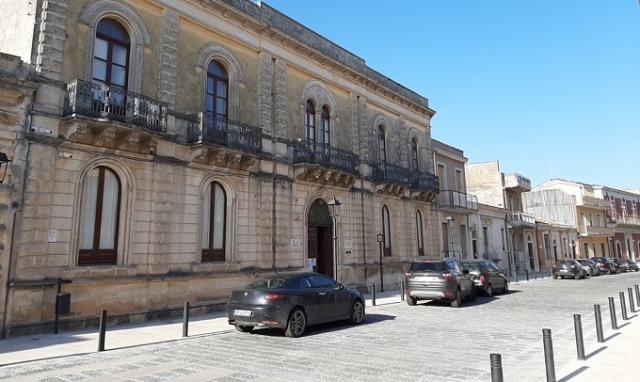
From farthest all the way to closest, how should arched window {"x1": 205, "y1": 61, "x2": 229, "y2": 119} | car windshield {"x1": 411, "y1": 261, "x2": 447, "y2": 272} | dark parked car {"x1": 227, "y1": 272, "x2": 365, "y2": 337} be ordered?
1. arched window {"x1": 205, "y1": 61, "x2": 229, "y2": 119}
2. car windshield {"x1": 411, "y1": 261, "x2": 447, "y2": 272}
3. dark parked car {"x1": 227, "y1": 272, "x2": 365, "y2": 337}

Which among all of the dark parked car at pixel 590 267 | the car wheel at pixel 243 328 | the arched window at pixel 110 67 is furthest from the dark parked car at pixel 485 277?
the dark parked car at pixel 590 267

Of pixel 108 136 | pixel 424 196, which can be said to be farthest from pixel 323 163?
pixel 424 196

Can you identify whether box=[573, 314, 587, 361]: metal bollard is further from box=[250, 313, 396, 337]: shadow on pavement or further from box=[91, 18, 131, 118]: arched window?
box=[91, 18, 131, 118]: arched window

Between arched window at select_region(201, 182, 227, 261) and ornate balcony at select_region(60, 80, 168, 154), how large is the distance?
2.87 m

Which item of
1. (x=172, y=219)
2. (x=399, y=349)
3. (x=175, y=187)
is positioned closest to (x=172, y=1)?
(x=175, y=187)

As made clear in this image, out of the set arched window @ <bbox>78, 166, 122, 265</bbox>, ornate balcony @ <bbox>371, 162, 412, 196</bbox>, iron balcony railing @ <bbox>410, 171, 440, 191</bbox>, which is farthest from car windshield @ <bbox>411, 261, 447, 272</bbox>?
iron balcony railing @ <bbox>410, 171, 440, 191</bbox>

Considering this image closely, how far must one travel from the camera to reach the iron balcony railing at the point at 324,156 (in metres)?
18.2

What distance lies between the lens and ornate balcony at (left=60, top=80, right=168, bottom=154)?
11.1 meters

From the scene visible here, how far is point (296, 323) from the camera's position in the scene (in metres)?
9.56

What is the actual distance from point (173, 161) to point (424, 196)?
17.8 metres

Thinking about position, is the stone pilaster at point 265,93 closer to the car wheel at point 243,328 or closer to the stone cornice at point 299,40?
the stone cornice at point 299,40

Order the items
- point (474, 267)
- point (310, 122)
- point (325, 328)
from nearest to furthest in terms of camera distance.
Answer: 1. point (325, 328)
2. point (474, 267)
3. point (310, 122)

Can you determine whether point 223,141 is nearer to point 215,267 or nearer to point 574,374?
point 215,267

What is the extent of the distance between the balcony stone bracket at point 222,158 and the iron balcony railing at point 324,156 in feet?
9.16
